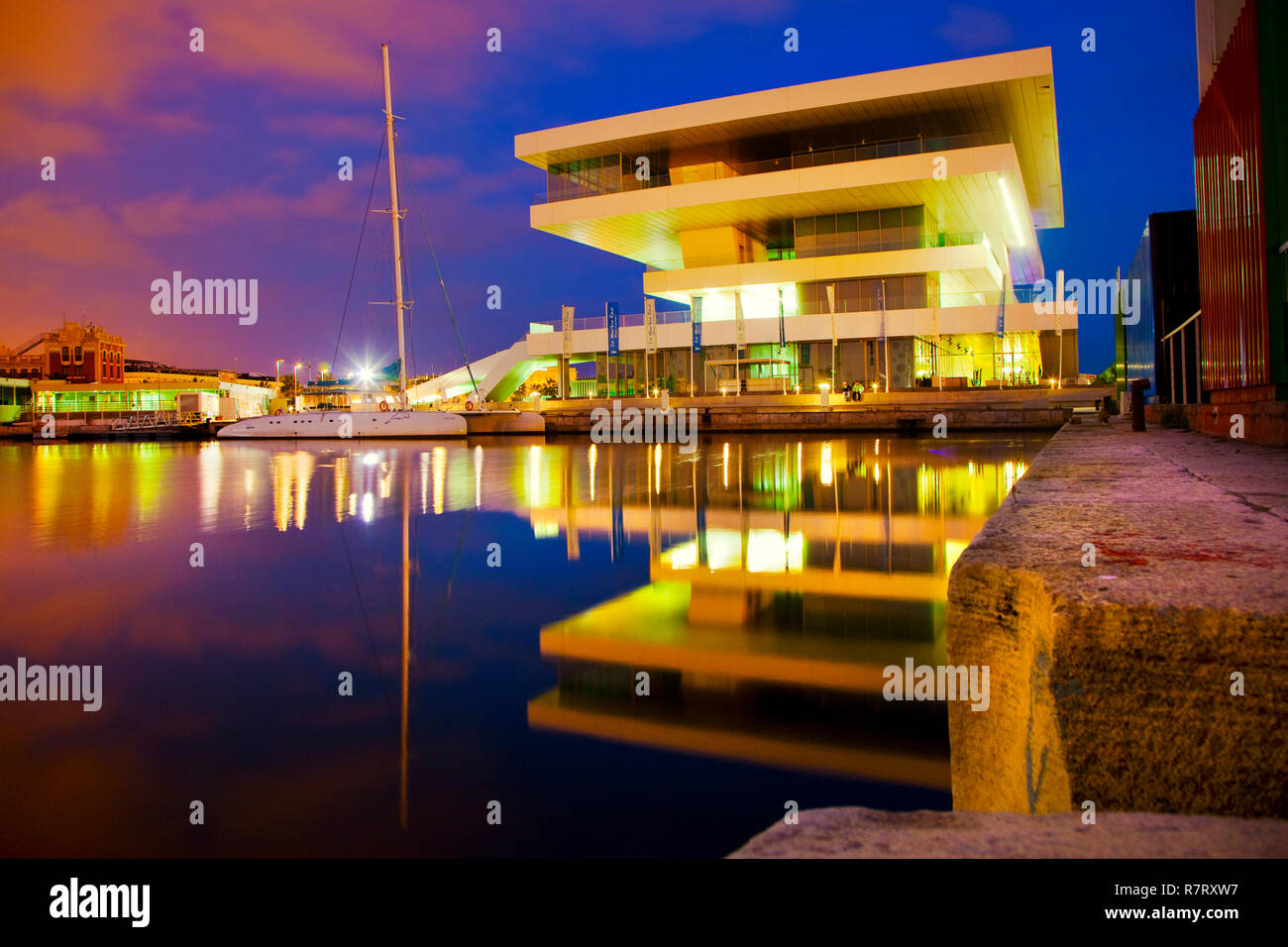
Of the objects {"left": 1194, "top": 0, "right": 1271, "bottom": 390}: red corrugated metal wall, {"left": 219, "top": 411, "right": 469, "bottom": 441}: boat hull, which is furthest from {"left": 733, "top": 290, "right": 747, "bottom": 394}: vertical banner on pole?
Answer: {"left": 1194, "top": 0, "right": 1271, "bottom": 390}: red corrugated metal wall

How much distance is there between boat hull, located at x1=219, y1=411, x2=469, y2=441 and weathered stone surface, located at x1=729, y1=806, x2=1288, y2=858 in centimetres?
3725

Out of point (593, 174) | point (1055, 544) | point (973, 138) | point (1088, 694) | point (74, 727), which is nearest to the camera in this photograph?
point (1088, 694)

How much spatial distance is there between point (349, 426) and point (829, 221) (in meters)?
25.7

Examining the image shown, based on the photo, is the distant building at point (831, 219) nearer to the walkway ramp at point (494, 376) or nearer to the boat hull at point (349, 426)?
the walkway ramp at point (494, 376)

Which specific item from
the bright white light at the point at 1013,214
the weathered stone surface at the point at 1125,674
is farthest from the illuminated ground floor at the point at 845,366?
the weathered stone surface at the point at 1125,674

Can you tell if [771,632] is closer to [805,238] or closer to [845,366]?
[845,366]

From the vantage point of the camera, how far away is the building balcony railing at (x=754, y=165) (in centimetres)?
3819

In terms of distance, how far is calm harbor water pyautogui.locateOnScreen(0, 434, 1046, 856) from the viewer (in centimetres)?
230

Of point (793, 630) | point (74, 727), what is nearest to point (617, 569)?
point (793, 630)

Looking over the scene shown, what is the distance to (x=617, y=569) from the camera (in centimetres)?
595

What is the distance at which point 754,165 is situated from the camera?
43062 mm

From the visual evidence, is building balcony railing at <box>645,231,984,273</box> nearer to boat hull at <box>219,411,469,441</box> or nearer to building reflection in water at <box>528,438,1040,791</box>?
boat hull at <box>219,411,469,441</box>
